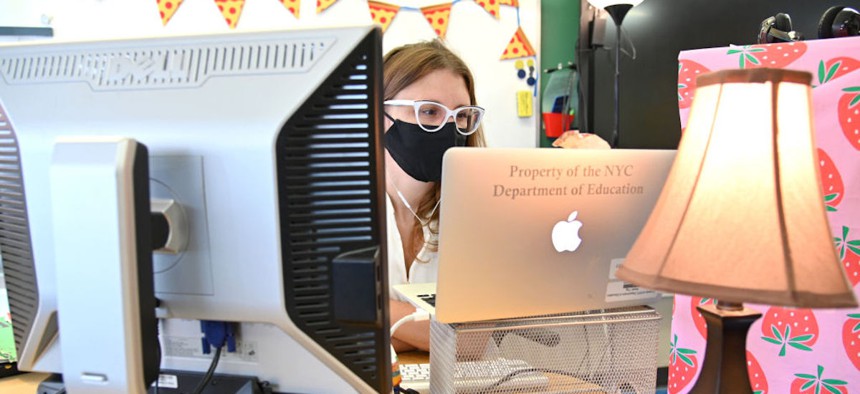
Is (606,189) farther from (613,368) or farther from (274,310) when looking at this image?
(274,310)

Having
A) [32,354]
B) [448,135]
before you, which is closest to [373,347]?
[32,354]

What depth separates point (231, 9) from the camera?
7.52 feet

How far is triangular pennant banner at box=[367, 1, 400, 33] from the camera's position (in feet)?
7.62

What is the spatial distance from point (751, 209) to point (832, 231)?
43 cm

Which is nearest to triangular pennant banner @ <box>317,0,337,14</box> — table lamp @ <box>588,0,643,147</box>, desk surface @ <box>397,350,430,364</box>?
table lamp @ <box>588,0,643,147</box>

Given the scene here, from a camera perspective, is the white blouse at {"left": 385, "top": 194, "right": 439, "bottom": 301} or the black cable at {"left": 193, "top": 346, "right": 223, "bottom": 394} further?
the white blouse at {"left": 385, "top": 194, "right": 439, "bottom": 301}

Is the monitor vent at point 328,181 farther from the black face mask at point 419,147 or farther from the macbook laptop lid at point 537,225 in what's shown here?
the black face mask at point 419,147

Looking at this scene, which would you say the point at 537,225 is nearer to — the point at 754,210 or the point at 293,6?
the point at 754,210

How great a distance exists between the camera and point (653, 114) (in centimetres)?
212

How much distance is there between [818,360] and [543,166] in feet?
Answer: 2.20

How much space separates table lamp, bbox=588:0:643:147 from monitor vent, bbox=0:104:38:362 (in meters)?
1.93

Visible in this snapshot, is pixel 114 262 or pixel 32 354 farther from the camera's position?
pixel 32 354

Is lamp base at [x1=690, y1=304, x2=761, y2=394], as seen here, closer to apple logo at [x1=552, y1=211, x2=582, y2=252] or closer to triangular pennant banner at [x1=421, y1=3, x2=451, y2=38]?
apple logo at [x1=552, y1=211, x2=582, y2=252]

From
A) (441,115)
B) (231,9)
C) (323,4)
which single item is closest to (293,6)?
(323,4)
